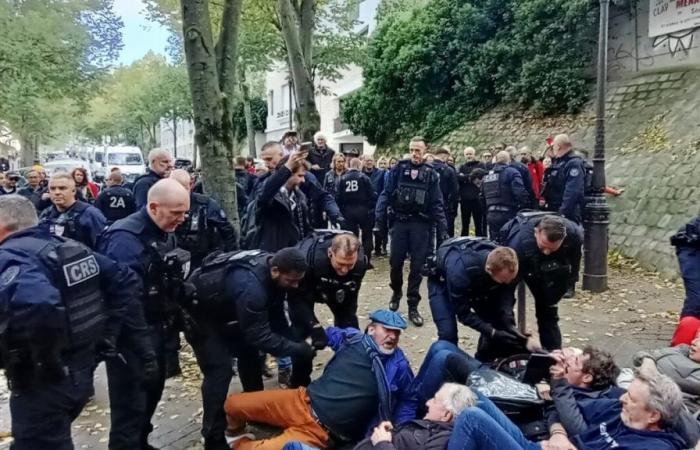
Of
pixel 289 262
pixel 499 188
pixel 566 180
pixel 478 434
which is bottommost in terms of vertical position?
pixel 478 434

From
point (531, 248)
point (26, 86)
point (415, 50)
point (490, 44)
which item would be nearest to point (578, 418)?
point (531, 248)

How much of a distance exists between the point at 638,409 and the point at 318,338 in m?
2.13

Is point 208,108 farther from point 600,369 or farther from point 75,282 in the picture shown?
point 600,369

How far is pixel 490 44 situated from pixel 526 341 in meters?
14.2

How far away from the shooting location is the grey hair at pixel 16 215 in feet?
9.39

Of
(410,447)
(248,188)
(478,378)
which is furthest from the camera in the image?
(248,188)

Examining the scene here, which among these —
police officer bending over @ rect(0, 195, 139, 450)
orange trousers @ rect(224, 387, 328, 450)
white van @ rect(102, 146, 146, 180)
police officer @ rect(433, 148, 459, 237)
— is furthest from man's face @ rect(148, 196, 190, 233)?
white van @ rect(102, 146, 146, 180)

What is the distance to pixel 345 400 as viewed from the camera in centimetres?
380

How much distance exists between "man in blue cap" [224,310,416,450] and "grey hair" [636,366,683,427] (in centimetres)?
148

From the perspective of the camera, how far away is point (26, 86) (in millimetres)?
18938

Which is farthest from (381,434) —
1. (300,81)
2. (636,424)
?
(300,81)

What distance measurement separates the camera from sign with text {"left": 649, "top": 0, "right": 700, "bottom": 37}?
12812 mm

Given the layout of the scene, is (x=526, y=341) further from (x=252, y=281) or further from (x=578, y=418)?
(x=252, y=281)

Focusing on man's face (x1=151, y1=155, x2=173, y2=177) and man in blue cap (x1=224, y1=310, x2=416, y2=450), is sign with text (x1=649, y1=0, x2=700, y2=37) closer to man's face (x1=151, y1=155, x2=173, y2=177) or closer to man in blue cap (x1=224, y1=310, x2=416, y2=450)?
man's face (x1=151, y1=155, x2=173, y2=177)
